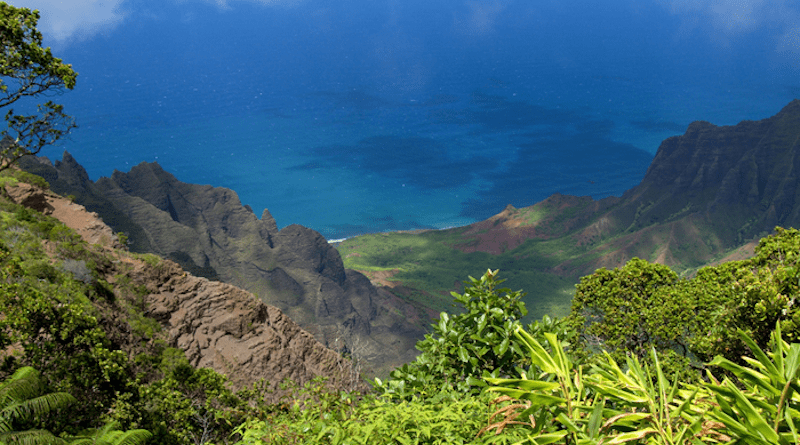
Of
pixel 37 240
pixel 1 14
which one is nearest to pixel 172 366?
pixel 37 240

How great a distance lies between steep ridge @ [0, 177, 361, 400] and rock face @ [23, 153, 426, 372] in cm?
3221

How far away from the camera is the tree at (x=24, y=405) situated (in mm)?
8969

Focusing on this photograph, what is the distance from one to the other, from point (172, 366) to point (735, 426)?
1954 cm

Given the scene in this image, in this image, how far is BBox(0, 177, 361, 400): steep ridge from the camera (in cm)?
2105

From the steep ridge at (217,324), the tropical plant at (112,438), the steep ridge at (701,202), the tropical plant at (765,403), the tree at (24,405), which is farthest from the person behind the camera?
the steep ridge at (701,202)

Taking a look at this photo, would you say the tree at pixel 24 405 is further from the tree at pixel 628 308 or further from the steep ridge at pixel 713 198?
the steep ridge at pixel 713 198

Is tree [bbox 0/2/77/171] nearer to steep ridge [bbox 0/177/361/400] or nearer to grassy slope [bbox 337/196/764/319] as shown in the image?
steep ridge [bbox 0/177/361/400]

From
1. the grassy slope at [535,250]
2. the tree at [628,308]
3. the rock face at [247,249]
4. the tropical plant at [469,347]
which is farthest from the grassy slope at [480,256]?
the tropical plant at [469,347]

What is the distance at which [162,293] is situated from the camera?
71.7 ft

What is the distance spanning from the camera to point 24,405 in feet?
32.3

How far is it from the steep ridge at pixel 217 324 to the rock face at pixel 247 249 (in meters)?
32.2

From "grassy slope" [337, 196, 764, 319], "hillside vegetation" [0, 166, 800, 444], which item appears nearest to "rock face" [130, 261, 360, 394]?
"hillside vegetation" [0, 166, 800, 444]

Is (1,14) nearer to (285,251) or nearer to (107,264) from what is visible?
(107,264)

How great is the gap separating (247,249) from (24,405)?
240ft
